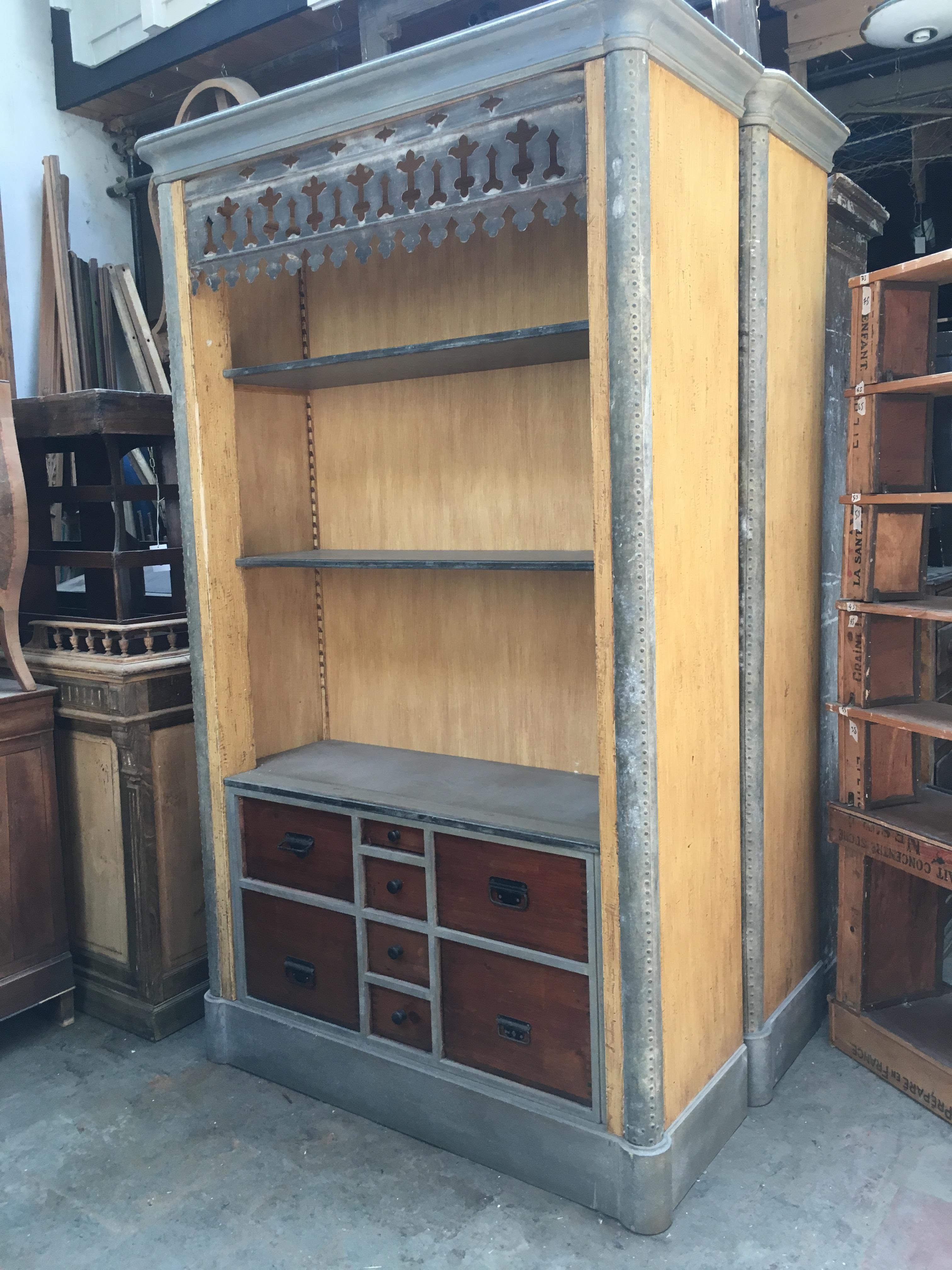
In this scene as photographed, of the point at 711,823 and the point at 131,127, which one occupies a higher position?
the point at 131,127

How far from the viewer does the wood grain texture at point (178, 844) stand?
9.16ft

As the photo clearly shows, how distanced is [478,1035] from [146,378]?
3.50m

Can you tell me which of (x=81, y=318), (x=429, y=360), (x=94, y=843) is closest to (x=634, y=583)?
(x=429, y=360)

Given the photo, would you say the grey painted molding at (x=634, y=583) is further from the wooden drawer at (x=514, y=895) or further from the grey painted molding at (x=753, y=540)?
the grey painted molding at (x=753, y=540)

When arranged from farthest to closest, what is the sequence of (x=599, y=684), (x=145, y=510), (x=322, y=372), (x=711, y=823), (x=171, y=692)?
(x=145, y=510), (x=171, y=692), (x=322, y=372), (x=711, y=823), (x=599, y=684)

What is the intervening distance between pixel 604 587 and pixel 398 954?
1047 mm

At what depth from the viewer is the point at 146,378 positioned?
4570 mm

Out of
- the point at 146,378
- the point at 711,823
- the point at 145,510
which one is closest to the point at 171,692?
the point at 711,823

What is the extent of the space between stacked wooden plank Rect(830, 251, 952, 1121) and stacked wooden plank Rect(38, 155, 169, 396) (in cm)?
312

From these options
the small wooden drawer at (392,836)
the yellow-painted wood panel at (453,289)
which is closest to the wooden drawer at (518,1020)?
the small wooden drawer at (392,836)

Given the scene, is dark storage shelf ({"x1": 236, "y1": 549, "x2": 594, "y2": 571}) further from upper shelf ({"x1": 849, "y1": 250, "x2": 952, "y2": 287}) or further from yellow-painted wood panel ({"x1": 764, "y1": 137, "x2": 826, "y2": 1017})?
upper shelf ({"x1": 849, "y1": 250, "x2": 952, "y2": 287})

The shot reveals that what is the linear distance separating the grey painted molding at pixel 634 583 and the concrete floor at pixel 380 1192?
10.7 inches

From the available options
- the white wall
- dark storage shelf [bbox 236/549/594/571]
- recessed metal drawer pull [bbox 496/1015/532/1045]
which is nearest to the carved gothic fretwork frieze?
dark storage shelf [bbox 236/549/594/571]

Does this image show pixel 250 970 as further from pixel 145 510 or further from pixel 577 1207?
pixel 145 510
